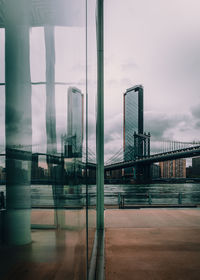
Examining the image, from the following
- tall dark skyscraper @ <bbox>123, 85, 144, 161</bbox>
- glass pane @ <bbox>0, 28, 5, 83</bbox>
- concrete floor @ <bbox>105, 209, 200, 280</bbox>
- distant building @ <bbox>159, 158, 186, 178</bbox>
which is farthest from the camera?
distant building @ <bbox>159, 158, 186, 178</bbox>

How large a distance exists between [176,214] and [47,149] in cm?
446

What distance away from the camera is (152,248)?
2381mm

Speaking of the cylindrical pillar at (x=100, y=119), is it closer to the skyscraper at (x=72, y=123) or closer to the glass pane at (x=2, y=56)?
the skyscraper at (x=72, y=123)

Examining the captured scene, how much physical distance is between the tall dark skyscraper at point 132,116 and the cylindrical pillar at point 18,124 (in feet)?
101

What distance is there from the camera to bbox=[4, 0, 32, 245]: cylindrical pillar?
0.27 metres

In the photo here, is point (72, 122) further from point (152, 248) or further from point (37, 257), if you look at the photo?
point (152, 248)

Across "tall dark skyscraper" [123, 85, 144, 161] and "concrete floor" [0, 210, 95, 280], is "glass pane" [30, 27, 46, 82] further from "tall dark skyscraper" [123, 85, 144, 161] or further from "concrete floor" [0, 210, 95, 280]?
"tall dark skyscraper" [123, 85, 144, 161]

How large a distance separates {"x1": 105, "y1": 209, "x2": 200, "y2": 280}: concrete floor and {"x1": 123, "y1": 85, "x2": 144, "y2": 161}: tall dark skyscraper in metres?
27.4

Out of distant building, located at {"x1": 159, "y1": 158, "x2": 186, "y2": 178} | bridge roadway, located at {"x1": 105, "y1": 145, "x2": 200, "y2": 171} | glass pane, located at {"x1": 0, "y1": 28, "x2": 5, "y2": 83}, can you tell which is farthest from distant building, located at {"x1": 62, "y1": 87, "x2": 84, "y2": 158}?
distant building, located at {"x1": 159, "y1": 158, "x2": 186, "y2": 178}

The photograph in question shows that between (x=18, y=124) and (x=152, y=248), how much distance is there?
8.16 feet

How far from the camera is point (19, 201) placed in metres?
0.30

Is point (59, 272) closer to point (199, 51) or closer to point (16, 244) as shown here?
point (16, 244)

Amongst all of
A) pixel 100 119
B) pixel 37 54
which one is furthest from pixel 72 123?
pixel 100 119

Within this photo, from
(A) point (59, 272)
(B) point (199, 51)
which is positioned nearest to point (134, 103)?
(B) point (199, 51)
